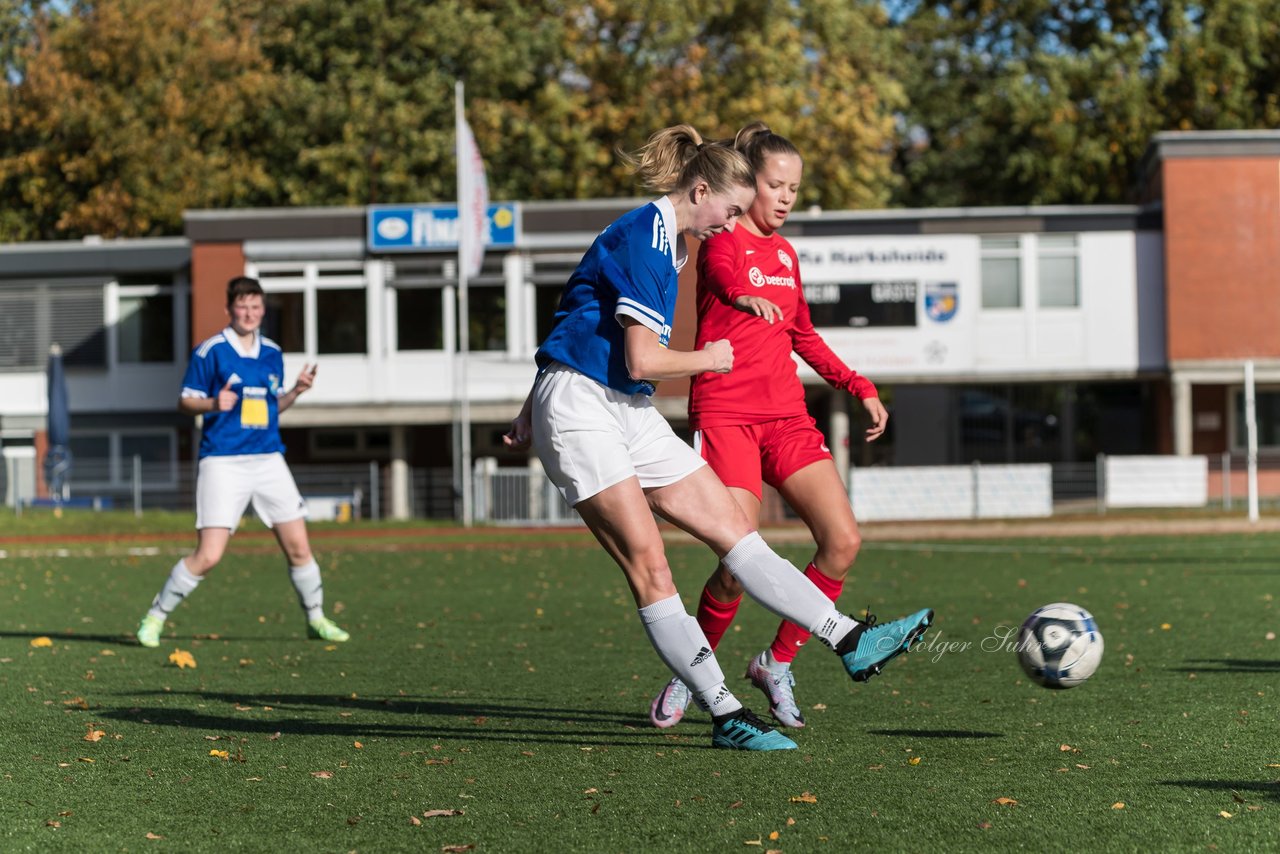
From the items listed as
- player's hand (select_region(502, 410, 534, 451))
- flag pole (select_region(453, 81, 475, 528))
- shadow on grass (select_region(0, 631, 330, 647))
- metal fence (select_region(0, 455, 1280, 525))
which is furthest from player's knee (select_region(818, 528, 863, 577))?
flag pole (select_region(453, 81, 475, 528))

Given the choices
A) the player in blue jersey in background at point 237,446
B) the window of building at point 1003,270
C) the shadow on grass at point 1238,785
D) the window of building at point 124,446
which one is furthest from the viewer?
the window of building at point 124,446

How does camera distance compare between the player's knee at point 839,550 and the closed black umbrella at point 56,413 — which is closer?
the player's knee at point 839,550

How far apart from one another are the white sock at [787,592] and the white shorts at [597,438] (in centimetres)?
37

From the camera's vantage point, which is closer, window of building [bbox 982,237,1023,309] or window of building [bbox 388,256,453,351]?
window of building [bbox 982,237,1023,309]

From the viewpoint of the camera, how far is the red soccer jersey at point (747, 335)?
21.4ft

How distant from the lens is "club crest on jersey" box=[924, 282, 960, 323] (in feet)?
114

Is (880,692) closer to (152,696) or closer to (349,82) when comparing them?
(152,696)

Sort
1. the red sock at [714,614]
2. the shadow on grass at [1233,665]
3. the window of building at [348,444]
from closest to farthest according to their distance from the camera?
1. the red sock at [714,614]
2. the shadow on grass at [1233,665]
3. the window of building at [348,444]

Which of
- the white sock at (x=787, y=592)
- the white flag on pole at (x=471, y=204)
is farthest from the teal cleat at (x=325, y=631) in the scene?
the white flag on pole at (x=471, y=204)

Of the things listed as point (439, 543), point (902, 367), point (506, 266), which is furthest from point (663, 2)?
point (439, 543)

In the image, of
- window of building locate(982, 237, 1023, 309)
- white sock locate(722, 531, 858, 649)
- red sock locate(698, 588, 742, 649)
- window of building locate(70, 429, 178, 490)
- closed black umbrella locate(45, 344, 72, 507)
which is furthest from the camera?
window of building locate(70, 429, 178, 490)

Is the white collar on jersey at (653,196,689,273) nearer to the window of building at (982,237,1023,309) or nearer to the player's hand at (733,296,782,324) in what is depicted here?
the player's hand at (733,296,782,324)

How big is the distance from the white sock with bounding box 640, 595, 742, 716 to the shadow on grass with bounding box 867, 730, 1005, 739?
0.79 metres

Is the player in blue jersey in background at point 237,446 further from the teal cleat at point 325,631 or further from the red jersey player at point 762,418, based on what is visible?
the red jersey player at point 762,418
